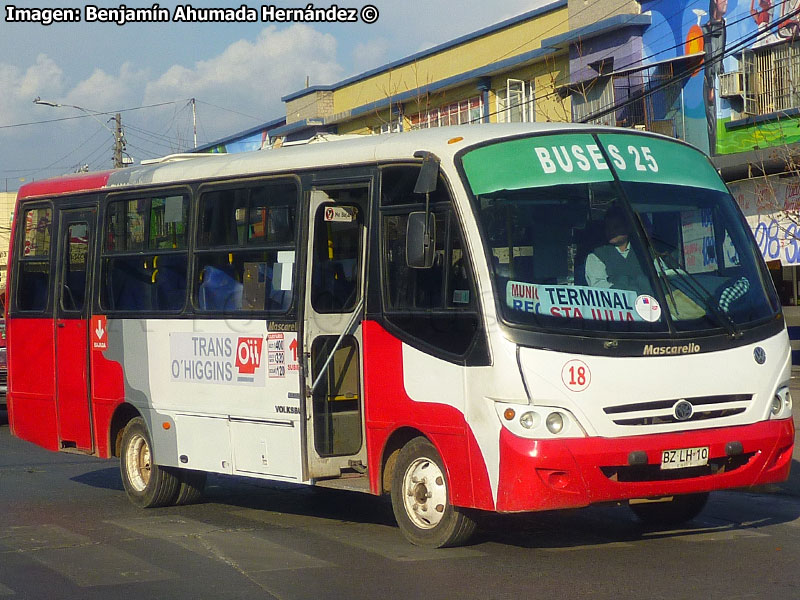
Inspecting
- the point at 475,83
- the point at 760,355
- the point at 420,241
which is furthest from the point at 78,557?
the point at 475,83

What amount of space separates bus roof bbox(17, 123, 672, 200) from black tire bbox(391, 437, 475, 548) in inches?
78.8

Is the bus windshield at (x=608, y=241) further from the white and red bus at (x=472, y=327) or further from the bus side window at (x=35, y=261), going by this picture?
the bus side window at (x=35, y=261)

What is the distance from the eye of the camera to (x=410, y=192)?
28.6 ft

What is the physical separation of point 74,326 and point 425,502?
491 centimetres

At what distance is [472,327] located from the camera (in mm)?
7980

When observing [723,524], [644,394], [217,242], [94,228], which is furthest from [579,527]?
[94,228]

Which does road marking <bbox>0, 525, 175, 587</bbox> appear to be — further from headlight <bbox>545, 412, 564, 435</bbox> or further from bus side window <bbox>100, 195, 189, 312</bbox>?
headlight <bbox>545, 412, 564, 435</bbox>

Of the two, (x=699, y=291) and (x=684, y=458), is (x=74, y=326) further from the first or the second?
(x=684, y=458)

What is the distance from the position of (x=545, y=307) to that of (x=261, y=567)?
7.99 ft

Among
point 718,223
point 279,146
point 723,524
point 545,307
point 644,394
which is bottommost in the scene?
point 723,524

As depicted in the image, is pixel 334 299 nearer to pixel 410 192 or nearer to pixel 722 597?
pixel 410 192

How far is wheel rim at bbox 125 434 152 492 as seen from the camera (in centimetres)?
1145

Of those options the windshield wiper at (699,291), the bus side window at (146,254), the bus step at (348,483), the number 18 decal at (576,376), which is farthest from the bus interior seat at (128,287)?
the windshield wiper at (699,291)

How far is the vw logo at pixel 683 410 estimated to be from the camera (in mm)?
7871
